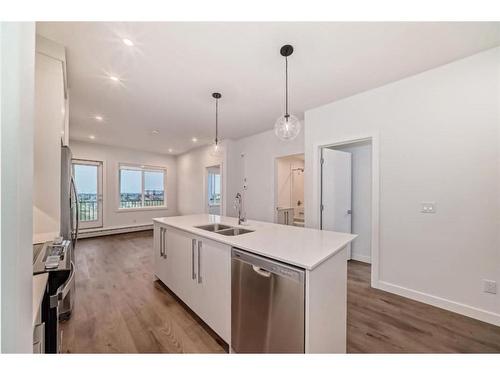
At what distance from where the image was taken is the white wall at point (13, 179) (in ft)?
1.35

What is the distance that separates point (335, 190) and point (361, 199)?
712 mm

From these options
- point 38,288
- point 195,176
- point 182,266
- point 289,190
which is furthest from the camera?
point 195,176

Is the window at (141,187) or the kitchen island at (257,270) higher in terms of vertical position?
the window at (141,187)

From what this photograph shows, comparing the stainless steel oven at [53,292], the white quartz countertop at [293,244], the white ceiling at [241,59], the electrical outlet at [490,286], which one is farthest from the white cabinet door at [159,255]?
the electrical outlet at [490,286]

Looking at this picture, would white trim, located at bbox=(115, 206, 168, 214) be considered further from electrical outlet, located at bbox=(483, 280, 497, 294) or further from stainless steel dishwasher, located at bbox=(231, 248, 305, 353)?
electrical outlet, located at bbox=(483, 280, 497, 294)

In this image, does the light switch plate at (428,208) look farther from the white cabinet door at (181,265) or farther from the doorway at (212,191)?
the doorway at (212,191)

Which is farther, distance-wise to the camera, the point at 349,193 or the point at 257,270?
the point at 349,193

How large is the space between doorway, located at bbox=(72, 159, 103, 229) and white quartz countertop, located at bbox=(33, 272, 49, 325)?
216 inches

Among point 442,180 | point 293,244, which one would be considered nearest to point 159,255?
point 293,244

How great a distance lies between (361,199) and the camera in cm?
365

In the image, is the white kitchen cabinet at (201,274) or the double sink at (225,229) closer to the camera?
the white kitchen cabinet at (201,274)

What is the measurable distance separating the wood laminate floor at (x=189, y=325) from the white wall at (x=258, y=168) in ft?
7.49

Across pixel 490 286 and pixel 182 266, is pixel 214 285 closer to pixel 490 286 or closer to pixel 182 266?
pixel 182 266
